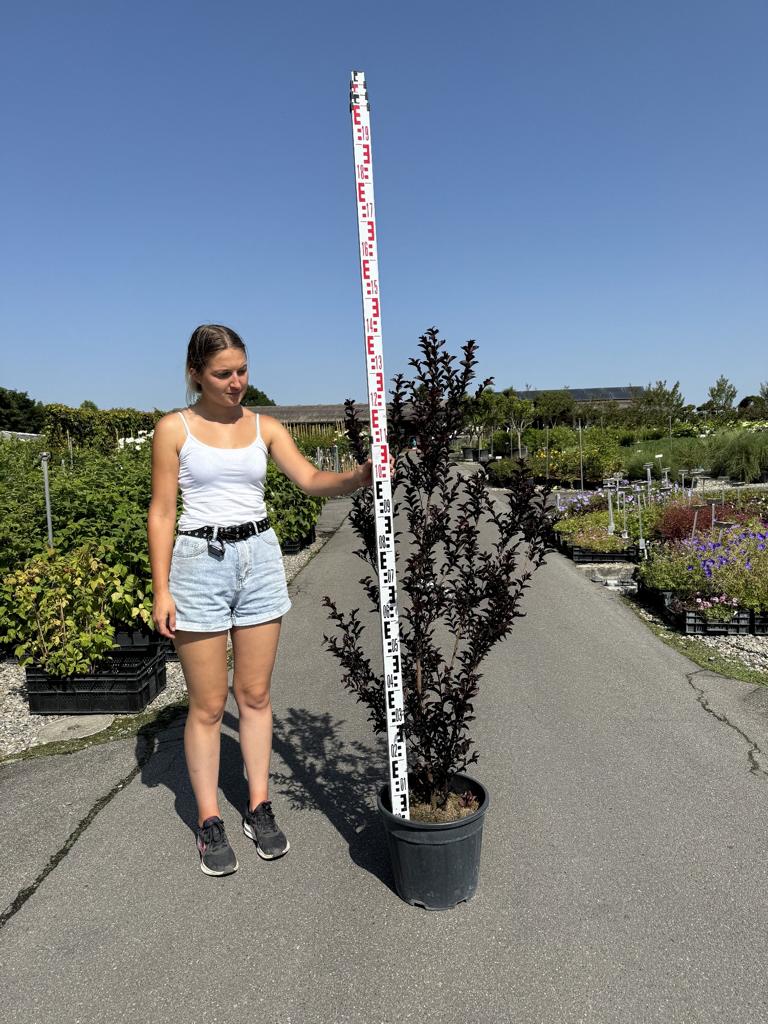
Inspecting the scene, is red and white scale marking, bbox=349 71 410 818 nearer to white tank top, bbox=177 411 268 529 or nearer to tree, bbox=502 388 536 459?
white tank top, bbox=177 411 268 529

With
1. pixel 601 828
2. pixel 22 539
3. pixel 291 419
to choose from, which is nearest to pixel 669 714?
pixel 601 828

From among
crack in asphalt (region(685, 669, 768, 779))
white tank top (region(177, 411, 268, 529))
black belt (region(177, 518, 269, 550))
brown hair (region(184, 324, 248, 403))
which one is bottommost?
crack in asphalt (region(685, 669, 768, 779))

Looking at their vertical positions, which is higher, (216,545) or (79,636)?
(216,545)

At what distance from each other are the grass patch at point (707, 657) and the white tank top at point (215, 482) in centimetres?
402

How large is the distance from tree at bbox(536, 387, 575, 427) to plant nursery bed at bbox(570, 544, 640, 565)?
3780cm

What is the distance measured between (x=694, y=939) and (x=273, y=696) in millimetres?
3236

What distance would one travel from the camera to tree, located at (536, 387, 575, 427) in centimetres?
4803

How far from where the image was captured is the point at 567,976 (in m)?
2.32

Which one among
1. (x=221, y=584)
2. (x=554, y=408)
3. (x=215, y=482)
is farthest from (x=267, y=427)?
(x=554, y=408)

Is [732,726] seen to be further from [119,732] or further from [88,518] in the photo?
[88,518]

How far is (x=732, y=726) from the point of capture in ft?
14.3

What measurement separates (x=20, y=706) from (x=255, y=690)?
111 inches

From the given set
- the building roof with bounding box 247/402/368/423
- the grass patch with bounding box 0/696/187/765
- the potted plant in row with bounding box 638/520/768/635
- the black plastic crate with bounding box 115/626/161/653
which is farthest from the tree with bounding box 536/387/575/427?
the grass patch with bounding box 0/696/187/765

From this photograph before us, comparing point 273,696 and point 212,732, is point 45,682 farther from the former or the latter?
point 212,732
